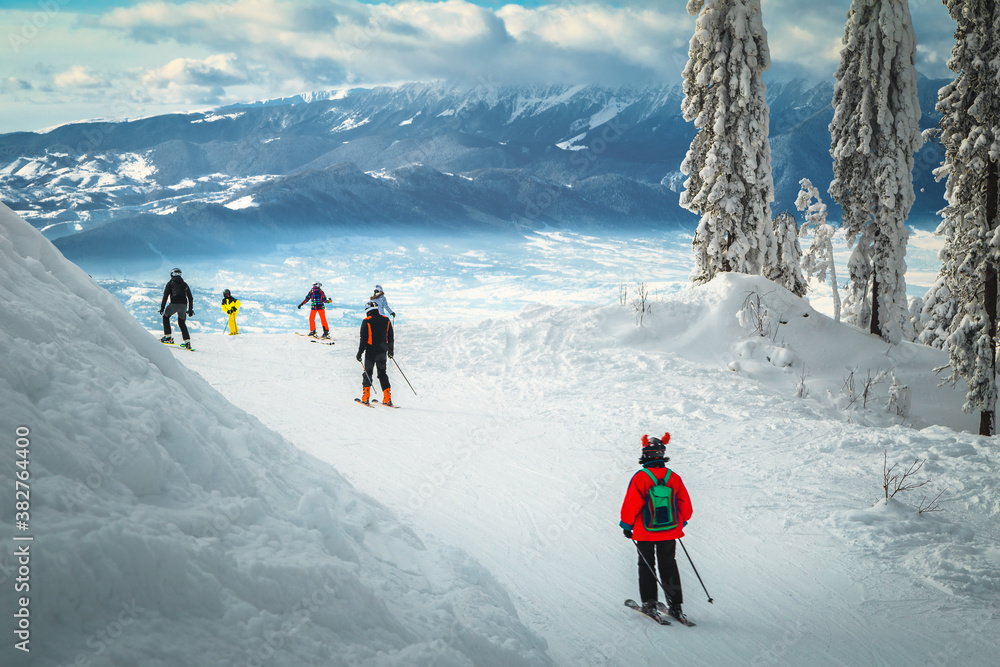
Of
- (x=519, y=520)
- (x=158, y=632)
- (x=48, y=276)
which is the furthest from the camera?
(x=519, y=520)

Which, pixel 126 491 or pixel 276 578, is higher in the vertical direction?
pixel 126 491

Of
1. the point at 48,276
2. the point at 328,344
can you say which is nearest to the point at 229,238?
the point at 328,344

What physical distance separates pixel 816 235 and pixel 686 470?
27597 mm

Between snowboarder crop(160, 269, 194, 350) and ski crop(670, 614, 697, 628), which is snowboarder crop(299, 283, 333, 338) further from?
ski crop(670, 614, 697, 628)

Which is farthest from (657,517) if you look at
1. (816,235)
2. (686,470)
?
(816,235)

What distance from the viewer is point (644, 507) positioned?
508 centimetres

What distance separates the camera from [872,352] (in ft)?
58.6

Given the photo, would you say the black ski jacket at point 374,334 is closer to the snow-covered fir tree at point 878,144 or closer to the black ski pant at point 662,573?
the black ski pant at point 662,573

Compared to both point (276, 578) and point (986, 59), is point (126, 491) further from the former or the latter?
point (986, 59)

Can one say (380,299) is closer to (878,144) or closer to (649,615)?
(649,615)

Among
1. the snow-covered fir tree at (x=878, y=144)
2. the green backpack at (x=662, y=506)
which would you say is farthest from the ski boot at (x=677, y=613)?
the snow-covered fir tree at (x=878, y=144)

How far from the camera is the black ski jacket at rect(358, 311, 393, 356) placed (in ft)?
37.1

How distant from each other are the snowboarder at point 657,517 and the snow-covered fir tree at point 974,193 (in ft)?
45.6

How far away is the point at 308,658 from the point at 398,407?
27.5 feet
